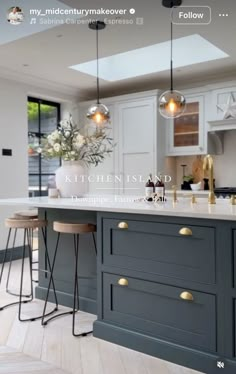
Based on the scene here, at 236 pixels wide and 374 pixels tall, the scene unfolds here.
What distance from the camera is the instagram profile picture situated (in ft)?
10.7

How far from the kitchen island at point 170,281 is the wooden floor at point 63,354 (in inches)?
3.6

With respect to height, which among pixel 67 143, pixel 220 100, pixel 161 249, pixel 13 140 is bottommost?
pixel 161 249

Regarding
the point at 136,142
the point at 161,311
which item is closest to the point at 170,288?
the point at 161,311

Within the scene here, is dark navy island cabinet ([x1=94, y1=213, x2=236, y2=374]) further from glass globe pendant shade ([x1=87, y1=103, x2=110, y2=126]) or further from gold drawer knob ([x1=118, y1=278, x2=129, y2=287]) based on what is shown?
glass globe pendant shade ([x1=87, y1=103, x2=110, y2=126])

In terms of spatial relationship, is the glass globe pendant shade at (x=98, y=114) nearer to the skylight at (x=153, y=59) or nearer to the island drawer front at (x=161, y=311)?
the skylight at (x=153, y=59)

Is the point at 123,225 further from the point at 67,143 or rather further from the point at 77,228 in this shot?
the point at 67,143

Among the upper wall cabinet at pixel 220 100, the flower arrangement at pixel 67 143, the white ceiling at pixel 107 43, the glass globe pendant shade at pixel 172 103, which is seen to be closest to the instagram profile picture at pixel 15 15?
the white ceiling at pixel 107 43

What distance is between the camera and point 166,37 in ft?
12.4

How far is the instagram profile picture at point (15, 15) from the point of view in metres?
3.26

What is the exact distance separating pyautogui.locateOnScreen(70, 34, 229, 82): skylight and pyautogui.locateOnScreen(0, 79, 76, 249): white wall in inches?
38.2

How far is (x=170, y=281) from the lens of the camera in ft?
7.61

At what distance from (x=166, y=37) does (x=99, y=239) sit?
7.55 feet

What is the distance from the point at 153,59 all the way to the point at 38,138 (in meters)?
2.16

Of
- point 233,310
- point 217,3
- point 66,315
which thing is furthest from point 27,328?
point 217,3
